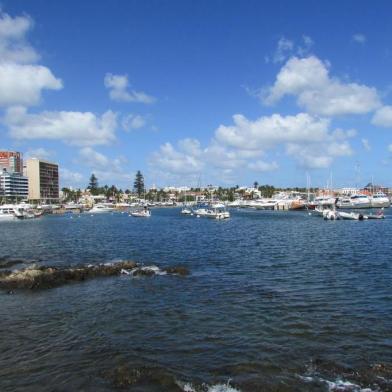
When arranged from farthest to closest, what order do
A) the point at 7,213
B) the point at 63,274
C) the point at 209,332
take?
the point at 7,213, the point at 63,274, the point at 209,332

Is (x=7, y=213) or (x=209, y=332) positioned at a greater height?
(x=7, y=213)

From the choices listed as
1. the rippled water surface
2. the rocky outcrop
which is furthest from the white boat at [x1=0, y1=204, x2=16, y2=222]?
the rippled water surface

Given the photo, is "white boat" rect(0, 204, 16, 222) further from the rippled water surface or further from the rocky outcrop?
the rippled water surface

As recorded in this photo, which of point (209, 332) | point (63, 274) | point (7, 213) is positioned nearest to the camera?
point (209, 332)

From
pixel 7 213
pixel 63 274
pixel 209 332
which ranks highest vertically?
pixel 7 213

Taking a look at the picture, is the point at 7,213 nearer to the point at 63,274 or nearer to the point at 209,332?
the point at 63,274

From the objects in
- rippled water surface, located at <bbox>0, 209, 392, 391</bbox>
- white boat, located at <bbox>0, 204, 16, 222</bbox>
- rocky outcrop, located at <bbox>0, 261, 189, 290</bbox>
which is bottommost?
rippled water surface, located at <bbox>0, 209, 392, 391</bbox>

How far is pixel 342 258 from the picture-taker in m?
47.4

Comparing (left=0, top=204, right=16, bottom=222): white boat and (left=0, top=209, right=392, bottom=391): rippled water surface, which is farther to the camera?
(left=0, top=204, right=16, bottom=222): white boat

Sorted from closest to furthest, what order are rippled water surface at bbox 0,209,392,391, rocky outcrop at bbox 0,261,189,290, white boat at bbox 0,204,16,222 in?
rippled water surface at bbox 0,209,392,391 → rocky outcrop at bbox 0,261,189,290 → white boat at bbox 0,204,16,222

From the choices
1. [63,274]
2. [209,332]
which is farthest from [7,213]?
[209,332]

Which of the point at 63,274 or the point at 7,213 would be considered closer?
the point at 63,274

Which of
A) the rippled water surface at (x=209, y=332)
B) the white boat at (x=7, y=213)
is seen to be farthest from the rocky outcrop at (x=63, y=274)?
the white boat at (x=7, y=213)

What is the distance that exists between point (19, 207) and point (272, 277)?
169 metres
